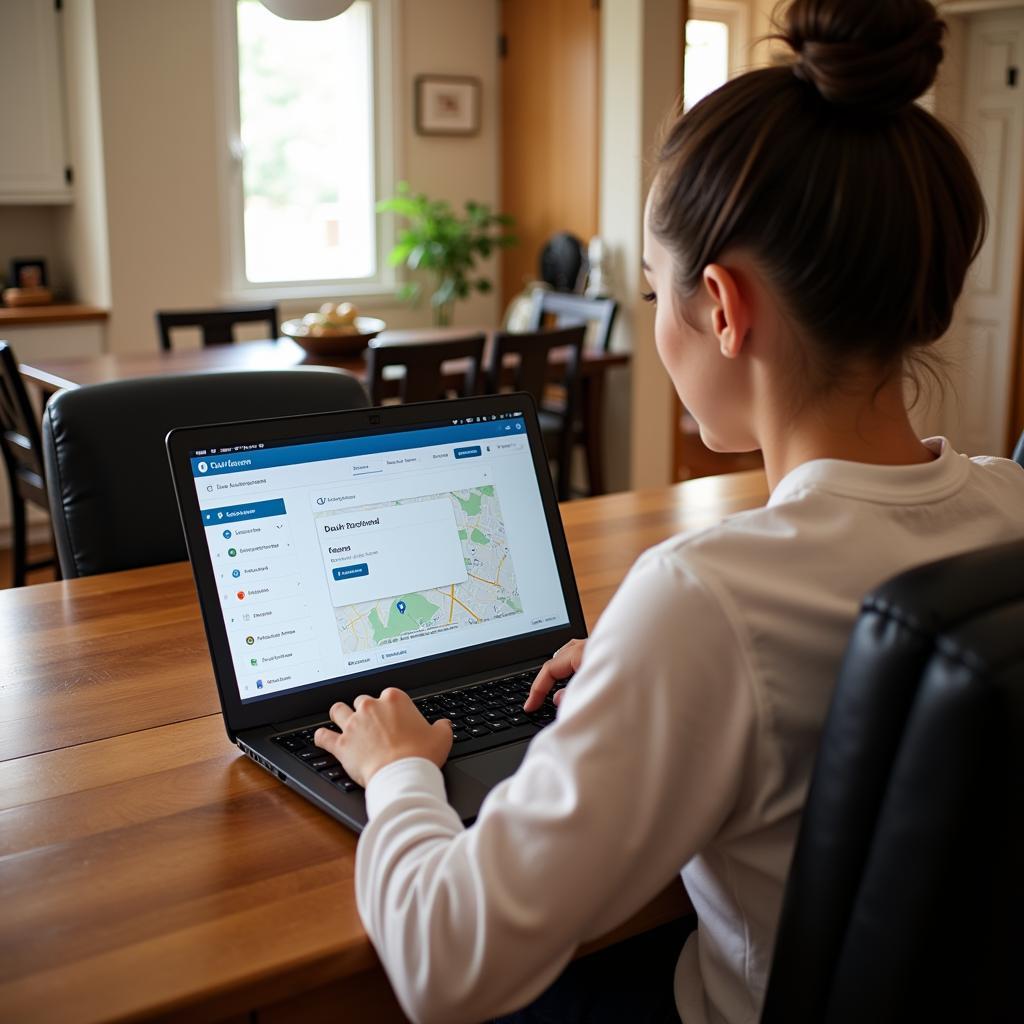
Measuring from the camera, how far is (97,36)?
482cm

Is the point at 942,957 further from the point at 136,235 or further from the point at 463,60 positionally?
the point at 463,60

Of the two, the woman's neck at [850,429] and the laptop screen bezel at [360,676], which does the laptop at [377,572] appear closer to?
the laptop screen bezel at [360,676]

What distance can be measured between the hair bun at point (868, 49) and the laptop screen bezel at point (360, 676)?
1.75ft

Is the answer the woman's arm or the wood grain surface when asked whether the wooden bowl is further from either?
the woman's arm

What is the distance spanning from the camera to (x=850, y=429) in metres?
0.88

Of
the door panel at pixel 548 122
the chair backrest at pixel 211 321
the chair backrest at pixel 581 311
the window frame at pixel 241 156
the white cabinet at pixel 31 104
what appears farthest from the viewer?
the door panel at pixel 548 122

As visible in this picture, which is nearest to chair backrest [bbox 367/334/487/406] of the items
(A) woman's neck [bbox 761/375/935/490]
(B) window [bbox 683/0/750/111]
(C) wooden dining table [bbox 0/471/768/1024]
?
(C) wooden dining table [bbox 0/471/768/1024]

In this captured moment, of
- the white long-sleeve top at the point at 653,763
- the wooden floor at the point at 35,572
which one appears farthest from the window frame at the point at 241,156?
the white long-sleeve top at the point at 653,763

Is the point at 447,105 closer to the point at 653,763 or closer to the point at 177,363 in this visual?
the point at 177,363

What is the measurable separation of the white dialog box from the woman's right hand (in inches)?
5.1

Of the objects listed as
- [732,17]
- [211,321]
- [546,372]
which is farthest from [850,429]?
[732,17]

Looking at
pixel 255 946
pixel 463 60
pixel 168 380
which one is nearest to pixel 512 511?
pixel 255 946

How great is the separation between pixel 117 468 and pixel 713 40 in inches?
192

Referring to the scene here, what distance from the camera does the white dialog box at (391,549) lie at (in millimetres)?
1147
